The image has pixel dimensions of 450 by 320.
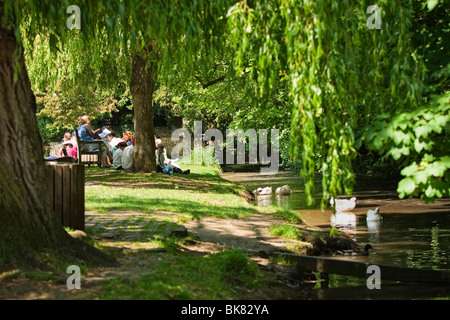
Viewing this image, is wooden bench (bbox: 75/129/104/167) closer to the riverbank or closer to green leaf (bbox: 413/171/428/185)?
the riverbank

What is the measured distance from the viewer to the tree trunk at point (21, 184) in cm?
668

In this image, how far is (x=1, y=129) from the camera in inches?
264

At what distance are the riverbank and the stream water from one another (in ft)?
2.83

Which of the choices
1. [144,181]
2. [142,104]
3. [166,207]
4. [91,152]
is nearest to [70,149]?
[91,152]

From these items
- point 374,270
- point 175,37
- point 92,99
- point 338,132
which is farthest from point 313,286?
point 92,99

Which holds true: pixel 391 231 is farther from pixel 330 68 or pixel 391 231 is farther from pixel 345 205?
pixel 330 68

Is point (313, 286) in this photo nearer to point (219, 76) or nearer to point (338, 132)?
point (338, 132)

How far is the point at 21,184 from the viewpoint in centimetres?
682

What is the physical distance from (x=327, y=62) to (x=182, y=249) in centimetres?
341

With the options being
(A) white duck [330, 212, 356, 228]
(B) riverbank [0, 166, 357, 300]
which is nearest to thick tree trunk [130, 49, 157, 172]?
(B) riverbank [0, 166, 357, 300]

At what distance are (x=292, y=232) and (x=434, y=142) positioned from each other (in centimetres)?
471

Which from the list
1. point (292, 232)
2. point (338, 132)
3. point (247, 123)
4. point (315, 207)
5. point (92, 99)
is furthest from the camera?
point (92, 99)

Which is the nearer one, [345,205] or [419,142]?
[419,142]

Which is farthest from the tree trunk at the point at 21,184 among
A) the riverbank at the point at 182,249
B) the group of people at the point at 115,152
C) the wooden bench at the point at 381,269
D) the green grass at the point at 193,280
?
the group of people at the point at 115,152
